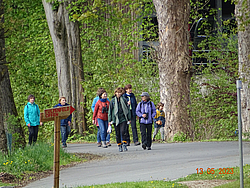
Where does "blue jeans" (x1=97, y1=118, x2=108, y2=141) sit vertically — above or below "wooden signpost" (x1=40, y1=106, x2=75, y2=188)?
below

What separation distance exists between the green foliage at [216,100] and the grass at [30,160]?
22.8 feet

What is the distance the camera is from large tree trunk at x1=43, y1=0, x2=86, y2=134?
20766 mm

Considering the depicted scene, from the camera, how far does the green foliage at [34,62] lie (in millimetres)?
24375

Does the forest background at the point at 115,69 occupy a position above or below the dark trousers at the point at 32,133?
above

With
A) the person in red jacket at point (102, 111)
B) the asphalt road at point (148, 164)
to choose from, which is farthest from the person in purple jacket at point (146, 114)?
the person in red jacket at point (102, 111)

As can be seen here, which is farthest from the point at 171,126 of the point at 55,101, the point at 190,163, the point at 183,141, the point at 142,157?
the point at 55,101

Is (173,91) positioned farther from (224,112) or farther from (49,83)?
(49,83)

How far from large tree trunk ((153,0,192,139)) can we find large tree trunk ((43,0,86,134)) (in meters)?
5.17

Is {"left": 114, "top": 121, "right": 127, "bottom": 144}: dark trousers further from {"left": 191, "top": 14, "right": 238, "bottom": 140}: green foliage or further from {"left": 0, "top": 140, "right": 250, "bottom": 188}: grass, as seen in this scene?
{"left": 191, "top": 14, "right": 238, "bottom": 140}: green foliage
